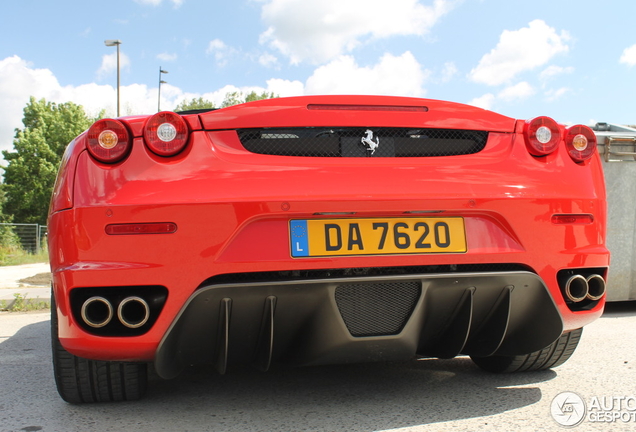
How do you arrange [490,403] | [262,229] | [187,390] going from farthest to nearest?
[187,390] < [490,403] < [262,229]

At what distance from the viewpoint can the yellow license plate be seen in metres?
2.33

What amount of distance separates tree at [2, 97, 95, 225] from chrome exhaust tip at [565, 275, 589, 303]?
139ft

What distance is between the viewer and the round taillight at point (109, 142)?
237 cm

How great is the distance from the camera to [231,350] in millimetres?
2551

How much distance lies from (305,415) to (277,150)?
1042 mm

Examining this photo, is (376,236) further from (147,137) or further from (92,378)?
(92,378)

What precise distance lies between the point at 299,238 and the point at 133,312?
65 centimetres

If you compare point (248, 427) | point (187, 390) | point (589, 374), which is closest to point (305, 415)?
point (248, 427)

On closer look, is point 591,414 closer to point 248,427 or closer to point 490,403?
point 490,403

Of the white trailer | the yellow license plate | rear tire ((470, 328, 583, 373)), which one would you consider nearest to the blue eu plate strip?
→ the yellow license plate
